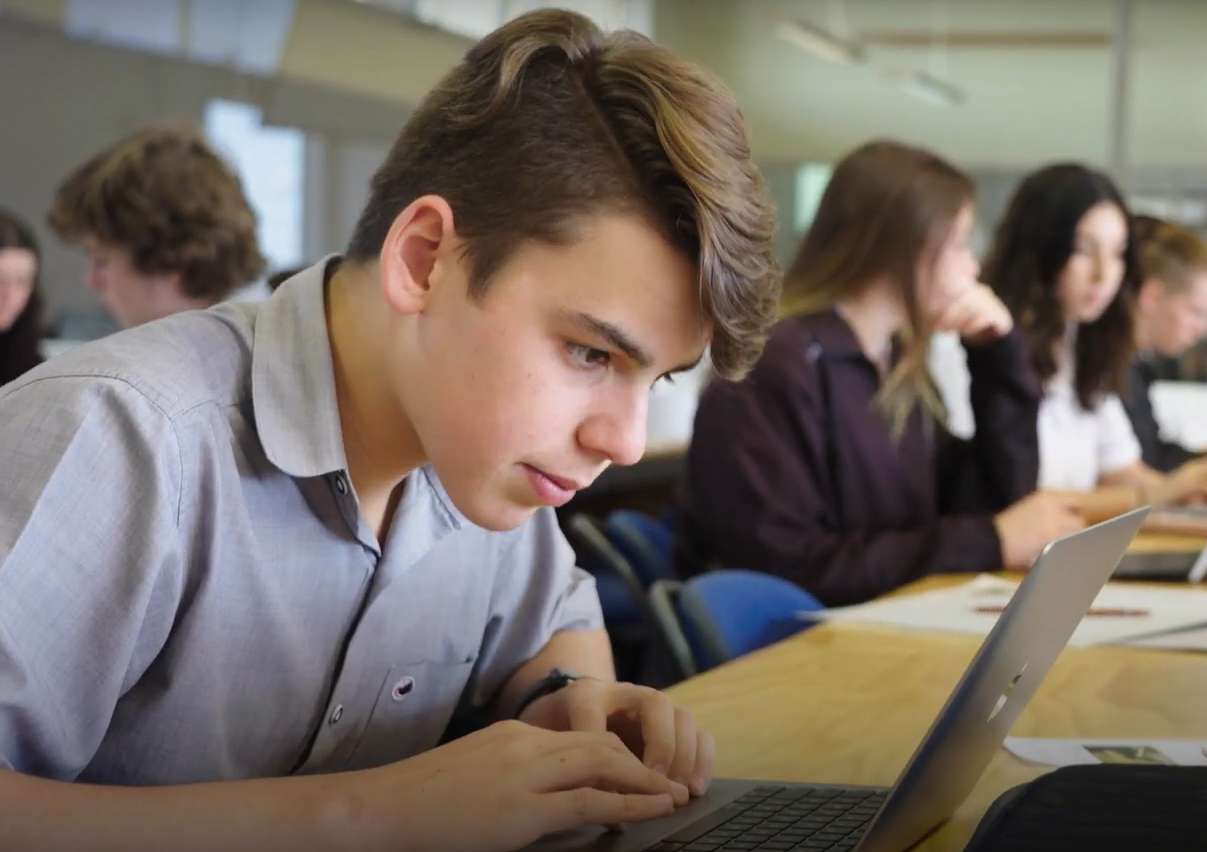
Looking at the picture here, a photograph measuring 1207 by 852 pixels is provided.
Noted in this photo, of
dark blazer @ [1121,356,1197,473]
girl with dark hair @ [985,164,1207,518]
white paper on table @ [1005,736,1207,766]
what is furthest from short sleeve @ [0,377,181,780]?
dark blazer @ [1121,356,1197,473]

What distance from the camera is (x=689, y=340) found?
1025 mm

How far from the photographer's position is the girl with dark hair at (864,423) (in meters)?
2.37

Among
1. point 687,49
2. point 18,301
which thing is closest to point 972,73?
point 687,49

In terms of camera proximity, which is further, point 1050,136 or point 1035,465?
point 1050,136

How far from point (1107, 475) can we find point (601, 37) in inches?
104

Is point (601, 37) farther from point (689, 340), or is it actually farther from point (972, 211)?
point (972, 211)

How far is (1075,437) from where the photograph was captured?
341 centimetres

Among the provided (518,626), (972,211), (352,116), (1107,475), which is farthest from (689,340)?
(352,116)

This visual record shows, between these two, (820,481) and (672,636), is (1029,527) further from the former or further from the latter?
(672,636)

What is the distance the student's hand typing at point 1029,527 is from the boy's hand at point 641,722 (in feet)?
4.19

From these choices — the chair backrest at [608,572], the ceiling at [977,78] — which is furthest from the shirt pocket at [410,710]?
the ceiling at [977,78]

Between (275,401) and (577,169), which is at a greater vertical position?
(577,169)

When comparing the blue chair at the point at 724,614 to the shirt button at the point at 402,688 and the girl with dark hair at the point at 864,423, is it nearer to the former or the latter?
the girl with dark hair at the point at 864,423

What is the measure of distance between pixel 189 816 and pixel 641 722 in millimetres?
351
